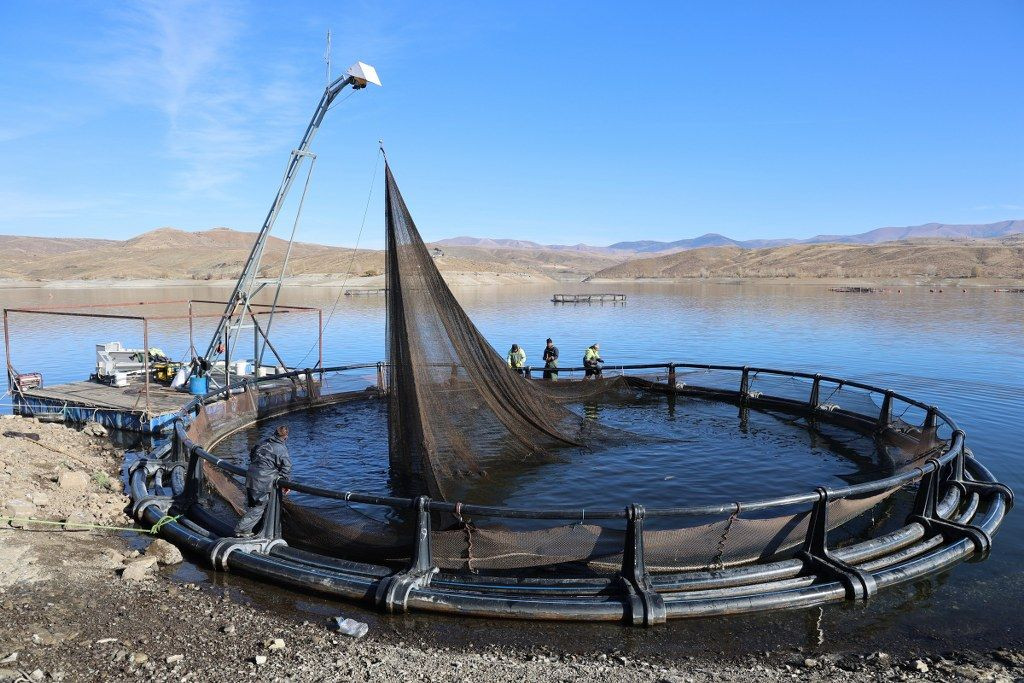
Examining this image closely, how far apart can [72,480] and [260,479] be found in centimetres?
449

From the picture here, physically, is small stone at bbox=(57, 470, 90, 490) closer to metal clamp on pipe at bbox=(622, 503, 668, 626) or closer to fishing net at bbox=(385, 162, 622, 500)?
fishing net at bbox=(385, 162, 622, 500)

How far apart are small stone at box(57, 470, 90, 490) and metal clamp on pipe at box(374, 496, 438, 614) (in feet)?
21.2

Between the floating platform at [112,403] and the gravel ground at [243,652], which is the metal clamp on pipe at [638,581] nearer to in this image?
the gravel ground at [243,652]

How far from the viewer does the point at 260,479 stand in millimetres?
8203

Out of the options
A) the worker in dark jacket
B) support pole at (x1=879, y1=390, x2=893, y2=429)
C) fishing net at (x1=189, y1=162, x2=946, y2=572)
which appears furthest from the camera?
support pole at (x1=879, y1=390, x2=893, y2=429)

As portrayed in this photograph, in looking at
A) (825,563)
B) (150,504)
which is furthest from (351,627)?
(825,563)

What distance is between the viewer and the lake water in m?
7.00

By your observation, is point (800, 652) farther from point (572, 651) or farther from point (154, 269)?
point (154, 269)

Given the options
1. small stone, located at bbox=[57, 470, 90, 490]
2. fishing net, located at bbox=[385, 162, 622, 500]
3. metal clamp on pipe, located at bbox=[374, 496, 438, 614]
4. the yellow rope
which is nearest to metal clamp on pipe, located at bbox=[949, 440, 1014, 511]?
fishing net, located at bbox=[385, 162, 622, 500]

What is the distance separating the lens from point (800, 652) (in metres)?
6.29

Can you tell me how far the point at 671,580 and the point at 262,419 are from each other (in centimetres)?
1273

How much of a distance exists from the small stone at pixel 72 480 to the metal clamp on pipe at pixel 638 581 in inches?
344

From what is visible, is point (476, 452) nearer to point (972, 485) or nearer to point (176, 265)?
point (972, 485)

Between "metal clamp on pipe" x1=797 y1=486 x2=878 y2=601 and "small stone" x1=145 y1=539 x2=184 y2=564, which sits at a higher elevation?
"metal clamp on pipe" x1=797 y1=486 x2=878 y2=601
